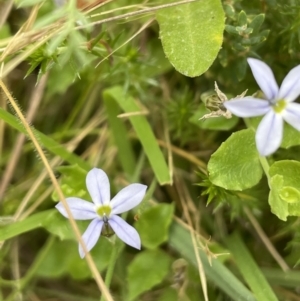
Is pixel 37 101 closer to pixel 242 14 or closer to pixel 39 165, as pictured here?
pixel 39 165

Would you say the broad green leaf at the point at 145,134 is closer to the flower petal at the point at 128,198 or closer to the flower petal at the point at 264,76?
the flower petal at the point at 128,198

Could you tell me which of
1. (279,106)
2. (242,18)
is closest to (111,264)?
(279,106)

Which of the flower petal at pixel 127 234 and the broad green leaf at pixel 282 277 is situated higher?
the flower petal at pixel 127 234

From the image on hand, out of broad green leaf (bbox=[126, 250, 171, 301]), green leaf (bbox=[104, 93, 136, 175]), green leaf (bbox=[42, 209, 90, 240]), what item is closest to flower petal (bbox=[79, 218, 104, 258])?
green leaf (bbox=[42, 209, 90, 240])

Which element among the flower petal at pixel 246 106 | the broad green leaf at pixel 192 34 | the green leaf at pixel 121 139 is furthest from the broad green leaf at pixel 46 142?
the flower petal at pixel 246 106

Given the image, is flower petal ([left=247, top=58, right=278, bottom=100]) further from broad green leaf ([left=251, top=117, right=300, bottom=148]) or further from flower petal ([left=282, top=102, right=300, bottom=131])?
broad green leaf ([left=251, top=117, right=300, bottom=148])

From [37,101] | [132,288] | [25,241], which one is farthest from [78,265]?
[37,101]
